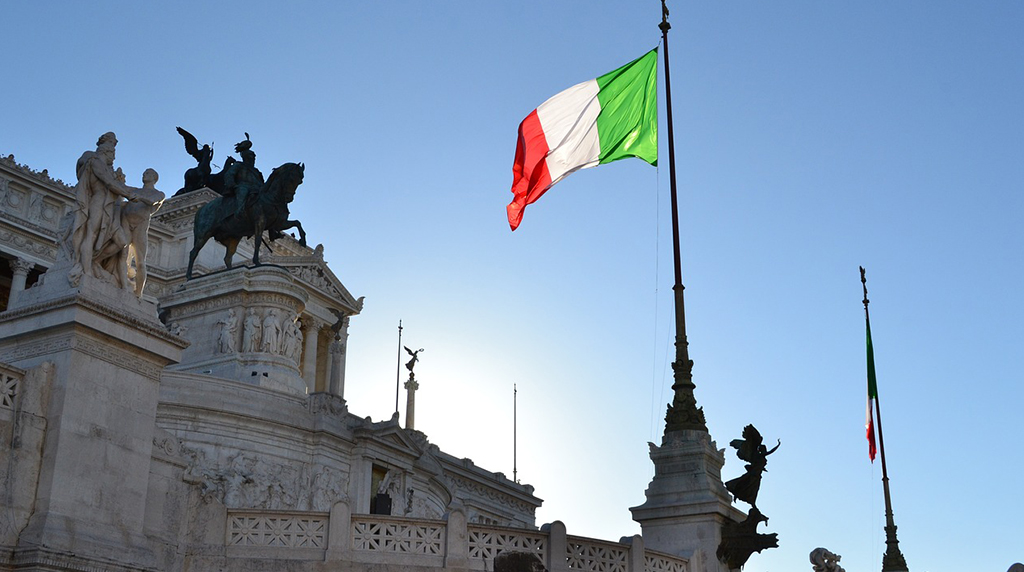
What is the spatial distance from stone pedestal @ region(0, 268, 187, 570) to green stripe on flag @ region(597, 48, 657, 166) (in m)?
10.8

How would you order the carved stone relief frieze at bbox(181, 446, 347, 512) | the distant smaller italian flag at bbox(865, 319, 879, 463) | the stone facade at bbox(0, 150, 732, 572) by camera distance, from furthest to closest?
the distant smaller italian flag at bbox(865, 319, 879, 463)
the carved stone relief frieze at bbox(181, 446, 347, 512)
the stone facade at bbox(0, 150, 732, 572)

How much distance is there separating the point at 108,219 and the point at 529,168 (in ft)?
33.7

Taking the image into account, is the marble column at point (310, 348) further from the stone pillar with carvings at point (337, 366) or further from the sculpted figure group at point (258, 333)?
the sculpted figure group at point (258, 333)

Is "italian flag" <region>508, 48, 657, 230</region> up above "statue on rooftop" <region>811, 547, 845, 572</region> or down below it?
above

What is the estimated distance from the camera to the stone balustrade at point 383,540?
15.1m

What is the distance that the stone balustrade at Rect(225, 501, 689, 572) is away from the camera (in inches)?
594

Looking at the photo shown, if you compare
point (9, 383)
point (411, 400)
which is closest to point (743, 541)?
point (9, 383)

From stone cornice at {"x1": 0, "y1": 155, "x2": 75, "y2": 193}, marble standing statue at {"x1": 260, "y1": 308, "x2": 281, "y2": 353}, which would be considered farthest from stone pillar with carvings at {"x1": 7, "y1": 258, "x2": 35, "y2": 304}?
marble standing statue at {"x1": 260, "y1": 308, "x2": 281, "y2": 353}

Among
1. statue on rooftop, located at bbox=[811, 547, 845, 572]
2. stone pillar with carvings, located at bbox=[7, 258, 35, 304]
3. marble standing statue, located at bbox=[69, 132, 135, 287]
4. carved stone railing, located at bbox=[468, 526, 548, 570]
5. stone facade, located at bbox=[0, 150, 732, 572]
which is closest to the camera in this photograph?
stone facade, located at bbox=[0, 150, 732, 572]

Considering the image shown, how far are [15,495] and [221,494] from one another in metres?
17.0

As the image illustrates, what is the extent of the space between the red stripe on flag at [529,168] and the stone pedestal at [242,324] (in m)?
17.3

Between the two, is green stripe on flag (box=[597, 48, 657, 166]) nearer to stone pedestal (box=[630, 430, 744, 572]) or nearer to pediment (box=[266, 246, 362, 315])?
stone pedestal (box=[630, 430, 744, 572])

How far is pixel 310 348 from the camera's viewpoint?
197 ft

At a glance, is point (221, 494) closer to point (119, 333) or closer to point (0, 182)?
point (119, 333)
